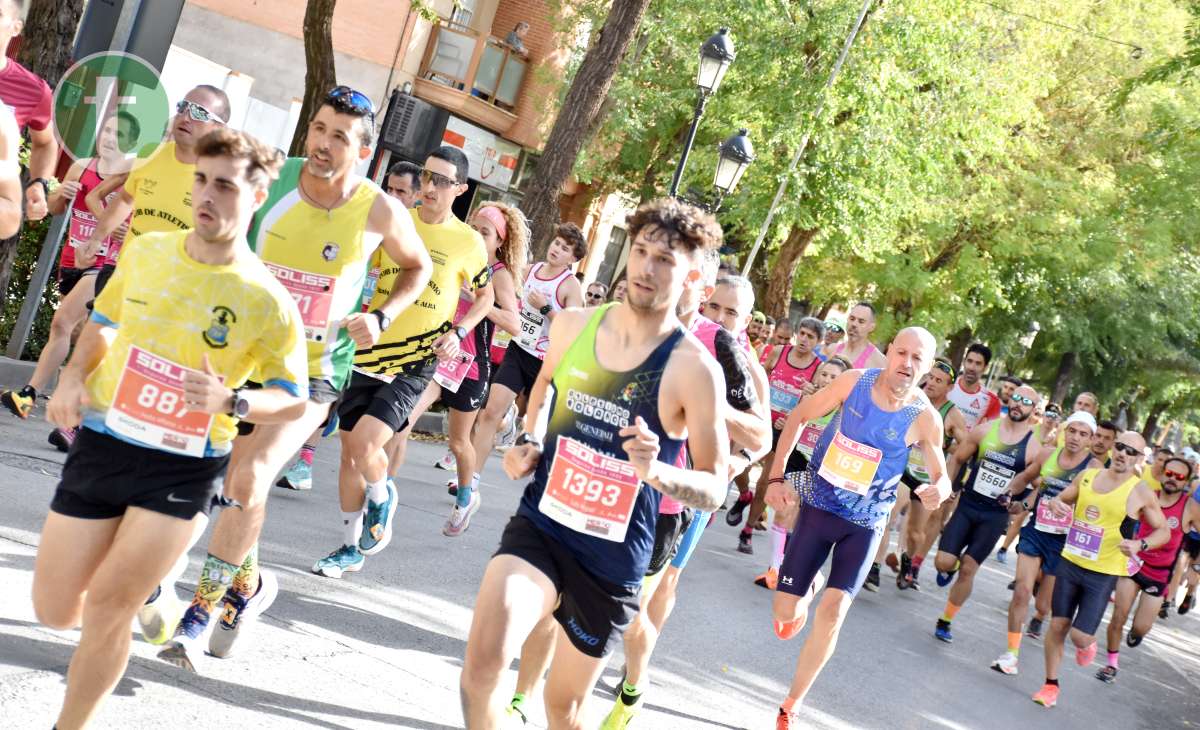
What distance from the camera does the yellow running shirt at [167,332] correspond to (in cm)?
387

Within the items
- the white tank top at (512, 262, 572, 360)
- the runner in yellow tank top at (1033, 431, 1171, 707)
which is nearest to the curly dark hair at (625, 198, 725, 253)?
the white tank top at (512, 262, 572, 360)

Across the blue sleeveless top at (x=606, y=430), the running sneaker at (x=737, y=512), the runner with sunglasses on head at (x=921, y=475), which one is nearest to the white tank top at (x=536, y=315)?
the running sneaker at (x=737, y=512)

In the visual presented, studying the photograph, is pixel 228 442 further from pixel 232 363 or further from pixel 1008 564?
pixel 1008 564

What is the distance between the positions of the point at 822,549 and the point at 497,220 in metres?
3.18

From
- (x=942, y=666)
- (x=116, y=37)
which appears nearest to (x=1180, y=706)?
(x=942, y=666)

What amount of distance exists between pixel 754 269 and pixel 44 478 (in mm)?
22339

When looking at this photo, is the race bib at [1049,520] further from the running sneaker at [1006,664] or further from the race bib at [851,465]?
the race bib at [851,465]

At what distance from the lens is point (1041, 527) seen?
1084 centimetres

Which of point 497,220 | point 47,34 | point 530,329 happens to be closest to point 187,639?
point 497,220

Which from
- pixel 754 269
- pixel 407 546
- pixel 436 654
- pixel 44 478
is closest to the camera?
pixel 436 654

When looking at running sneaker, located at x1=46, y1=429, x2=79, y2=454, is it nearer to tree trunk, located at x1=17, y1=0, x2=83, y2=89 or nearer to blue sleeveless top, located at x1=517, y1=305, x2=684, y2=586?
tree trunk, located at x1=17, y1=0, x2=83, y2=89

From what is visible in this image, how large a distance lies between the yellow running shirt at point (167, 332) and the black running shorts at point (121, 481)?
0.04m

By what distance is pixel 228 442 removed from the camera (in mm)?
4094

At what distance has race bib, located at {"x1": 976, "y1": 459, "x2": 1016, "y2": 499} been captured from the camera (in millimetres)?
11680
